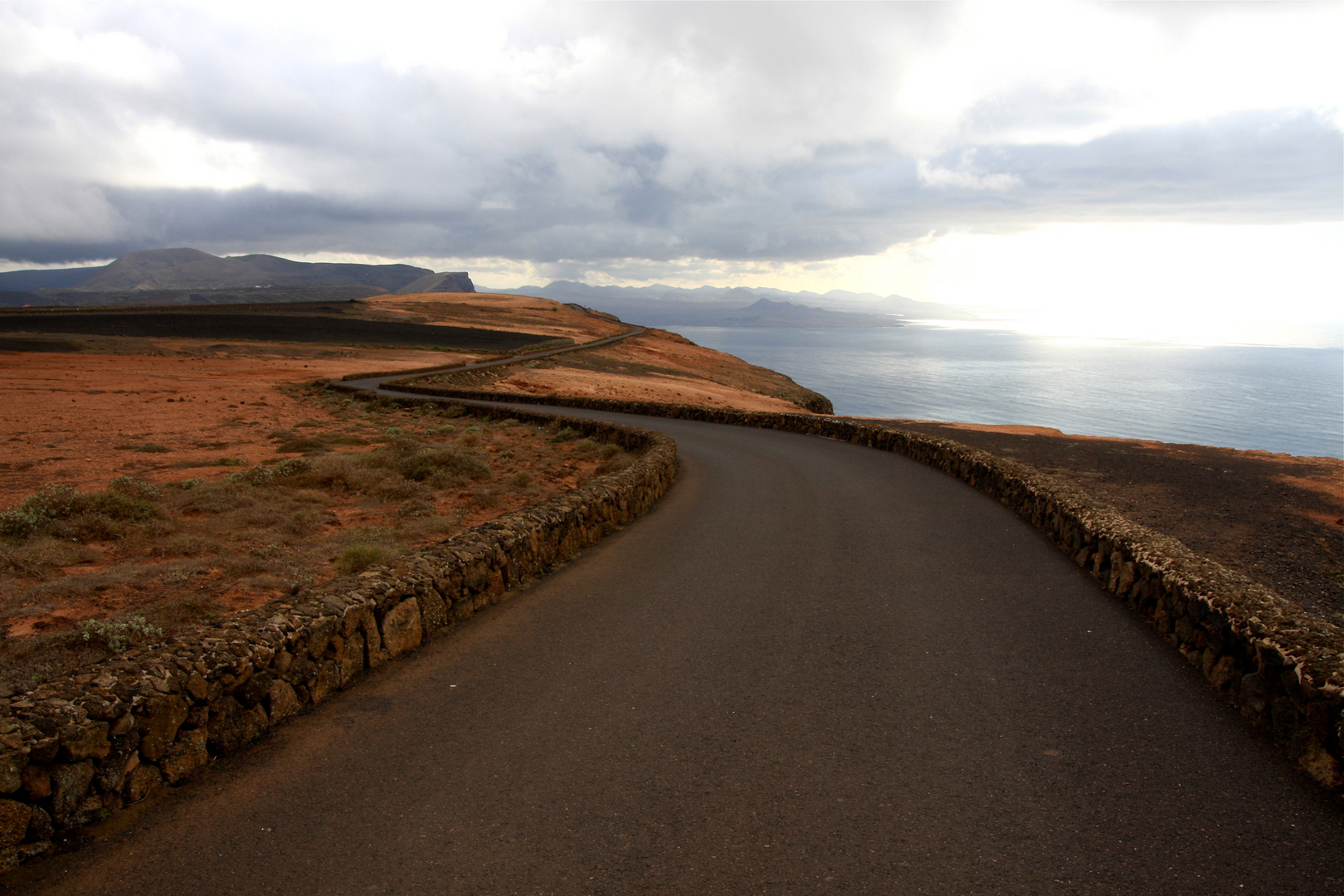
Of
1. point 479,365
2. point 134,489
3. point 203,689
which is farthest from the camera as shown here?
point 479,365

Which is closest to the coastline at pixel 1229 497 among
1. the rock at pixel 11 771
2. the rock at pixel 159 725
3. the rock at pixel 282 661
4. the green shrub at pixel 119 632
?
the rock at pixel 282 661

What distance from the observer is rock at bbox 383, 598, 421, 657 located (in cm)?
667

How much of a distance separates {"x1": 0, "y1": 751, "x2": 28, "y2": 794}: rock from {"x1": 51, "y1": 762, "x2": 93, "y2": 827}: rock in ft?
0.59

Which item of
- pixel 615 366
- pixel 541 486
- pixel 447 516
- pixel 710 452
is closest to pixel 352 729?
pixel 447 516

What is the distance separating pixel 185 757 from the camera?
4.81 m

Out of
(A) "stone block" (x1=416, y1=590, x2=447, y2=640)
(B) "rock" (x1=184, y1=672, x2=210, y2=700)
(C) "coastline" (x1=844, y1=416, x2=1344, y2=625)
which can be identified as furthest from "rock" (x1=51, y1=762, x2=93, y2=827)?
(C) "coastline" (x1=844, y1=416, x2=1344, y2=625)

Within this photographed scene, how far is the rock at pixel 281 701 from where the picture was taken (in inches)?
214

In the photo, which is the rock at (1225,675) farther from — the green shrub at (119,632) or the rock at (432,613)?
the green shrub at (119,632)

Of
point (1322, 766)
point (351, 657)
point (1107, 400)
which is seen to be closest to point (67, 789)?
point (351, 657)

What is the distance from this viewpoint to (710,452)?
20.3 m

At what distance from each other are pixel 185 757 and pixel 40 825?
2.75 ft

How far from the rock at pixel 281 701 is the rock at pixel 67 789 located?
1.26 metres

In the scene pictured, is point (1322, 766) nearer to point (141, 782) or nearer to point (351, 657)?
point (351, 657)

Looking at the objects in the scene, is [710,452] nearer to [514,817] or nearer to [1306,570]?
[1306,570]
